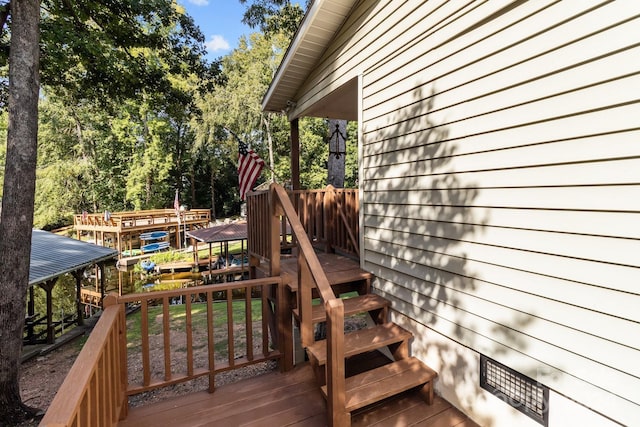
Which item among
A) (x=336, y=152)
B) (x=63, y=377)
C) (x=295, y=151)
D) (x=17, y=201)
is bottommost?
(x=63, y=377)

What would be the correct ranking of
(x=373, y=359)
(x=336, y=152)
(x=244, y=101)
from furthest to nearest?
(x=244, y=101) → (x=336, y=152) → (x=373, y=359)

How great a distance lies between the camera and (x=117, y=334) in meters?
2.42

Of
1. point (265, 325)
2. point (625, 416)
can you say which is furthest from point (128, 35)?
point (625, 416)

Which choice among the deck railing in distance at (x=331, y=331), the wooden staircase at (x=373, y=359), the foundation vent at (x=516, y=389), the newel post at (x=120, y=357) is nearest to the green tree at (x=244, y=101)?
the newel post at (x=120, y=357)

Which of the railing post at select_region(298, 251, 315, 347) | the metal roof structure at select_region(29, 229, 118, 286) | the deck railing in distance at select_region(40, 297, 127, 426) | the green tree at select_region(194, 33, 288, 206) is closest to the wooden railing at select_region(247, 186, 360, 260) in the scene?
the railing post at select_region(298, 251, 315, 347)

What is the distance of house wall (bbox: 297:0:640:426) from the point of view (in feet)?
5.37

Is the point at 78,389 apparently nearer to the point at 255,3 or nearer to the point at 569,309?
the point at 569,309

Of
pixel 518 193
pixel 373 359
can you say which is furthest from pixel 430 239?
pixel 373 359

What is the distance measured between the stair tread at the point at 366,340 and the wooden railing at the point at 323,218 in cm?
133

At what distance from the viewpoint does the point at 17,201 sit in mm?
3939

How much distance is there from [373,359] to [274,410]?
130cm

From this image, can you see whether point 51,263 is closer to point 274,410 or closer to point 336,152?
point 336,152

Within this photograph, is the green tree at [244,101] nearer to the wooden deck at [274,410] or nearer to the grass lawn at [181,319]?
the grass lawn at [181,319]

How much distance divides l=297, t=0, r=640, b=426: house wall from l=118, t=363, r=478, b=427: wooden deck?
314 mm
